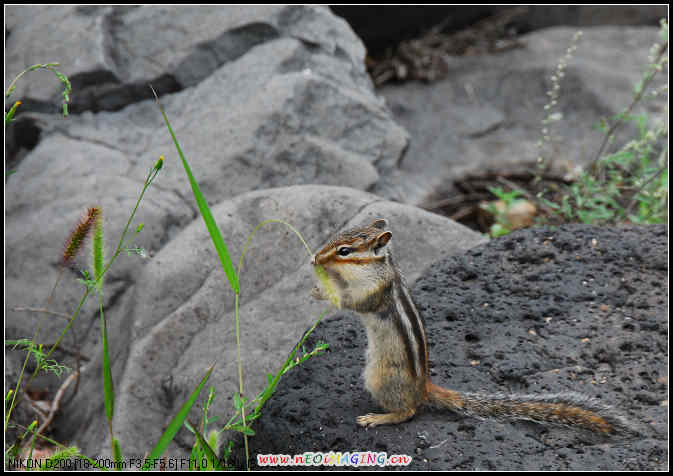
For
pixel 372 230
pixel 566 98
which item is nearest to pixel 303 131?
pixel 372 230

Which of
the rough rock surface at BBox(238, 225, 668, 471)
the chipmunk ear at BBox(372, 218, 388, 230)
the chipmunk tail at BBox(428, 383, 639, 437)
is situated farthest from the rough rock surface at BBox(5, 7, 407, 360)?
the chipmunk tail at BBox(428, 383, 639, 437)

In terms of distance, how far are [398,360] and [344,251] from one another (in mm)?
473

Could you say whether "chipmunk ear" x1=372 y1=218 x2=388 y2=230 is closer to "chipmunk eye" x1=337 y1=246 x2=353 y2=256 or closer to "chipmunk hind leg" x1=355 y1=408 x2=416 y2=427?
"chipmunk eye" x1=337 y1=246 x2=353 y2=256

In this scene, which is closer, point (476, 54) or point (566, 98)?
point (566, 98)

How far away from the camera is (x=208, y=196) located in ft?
16.2

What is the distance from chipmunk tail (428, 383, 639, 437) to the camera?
2.60 meters

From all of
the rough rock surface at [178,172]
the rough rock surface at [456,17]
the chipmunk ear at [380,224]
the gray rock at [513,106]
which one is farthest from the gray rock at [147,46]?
the chipmunk ear at [380,224]

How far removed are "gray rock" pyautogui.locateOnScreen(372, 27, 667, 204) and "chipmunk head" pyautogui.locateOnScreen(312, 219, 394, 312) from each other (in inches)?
141

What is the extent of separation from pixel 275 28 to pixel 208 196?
5.80 ft

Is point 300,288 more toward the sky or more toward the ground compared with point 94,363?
more toward the sky

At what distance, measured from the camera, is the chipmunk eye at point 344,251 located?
2662 millimetres

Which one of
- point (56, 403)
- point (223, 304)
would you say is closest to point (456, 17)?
point (223, 304)

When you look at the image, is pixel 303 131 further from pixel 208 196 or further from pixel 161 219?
pixel 161 219

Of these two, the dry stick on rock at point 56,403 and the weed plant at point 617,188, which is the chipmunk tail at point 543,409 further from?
the dry stick on rock at point 56,403
